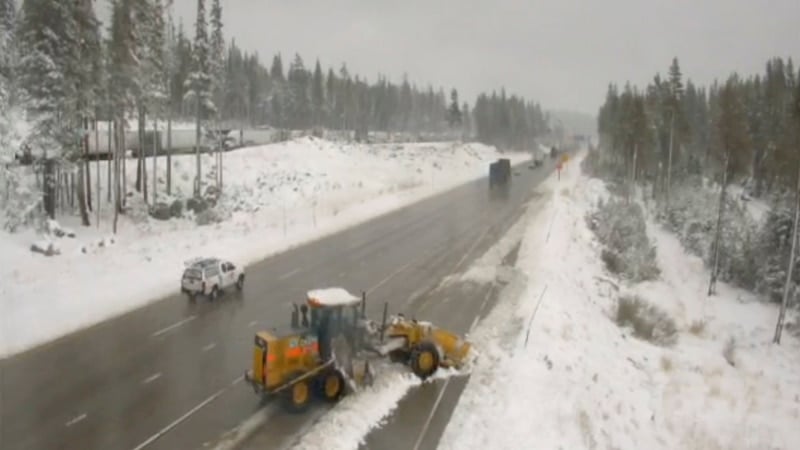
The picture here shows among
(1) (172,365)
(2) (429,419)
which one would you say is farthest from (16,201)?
(2) (429,419)

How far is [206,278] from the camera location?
2519 centimetres

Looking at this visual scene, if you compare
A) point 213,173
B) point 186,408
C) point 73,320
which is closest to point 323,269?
point 73,320

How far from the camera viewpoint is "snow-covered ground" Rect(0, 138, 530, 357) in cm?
2352

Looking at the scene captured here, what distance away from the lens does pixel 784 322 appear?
32.3m

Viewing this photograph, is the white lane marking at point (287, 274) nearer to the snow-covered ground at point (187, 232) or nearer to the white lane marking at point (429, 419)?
the snow-covered ground at point (187, 232)

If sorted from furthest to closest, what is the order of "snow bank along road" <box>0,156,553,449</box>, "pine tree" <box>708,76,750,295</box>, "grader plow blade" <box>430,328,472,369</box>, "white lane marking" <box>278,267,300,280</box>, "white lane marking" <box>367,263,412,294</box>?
1. "pine tree" <box>708,76,750,295</box>
2. "white lane marking" <box>278,267,300,280</box>
3. "white lane marking" <box>367,263,412,294</box>
4. "grader plow blade" <box>430,328,472,369</box>
5. "snow bank along road" <box>0,156,553,449</box>

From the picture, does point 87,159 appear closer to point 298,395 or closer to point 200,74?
point 200,74

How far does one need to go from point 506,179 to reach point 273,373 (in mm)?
66657

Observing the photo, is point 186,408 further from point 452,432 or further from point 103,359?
point 452,432

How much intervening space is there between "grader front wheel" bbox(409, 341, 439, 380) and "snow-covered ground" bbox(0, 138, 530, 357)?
38.6 feet

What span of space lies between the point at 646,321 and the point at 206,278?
18.7m

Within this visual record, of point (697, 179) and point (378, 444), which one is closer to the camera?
point (378, 444)

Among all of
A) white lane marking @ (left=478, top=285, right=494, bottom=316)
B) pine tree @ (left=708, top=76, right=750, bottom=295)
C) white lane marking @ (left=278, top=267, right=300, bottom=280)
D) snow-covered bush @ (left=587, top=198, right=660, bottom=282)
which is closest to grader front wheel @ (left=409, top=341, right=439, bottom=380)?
white lane marking @ (left=478, top=285, right=494, bottom=316)

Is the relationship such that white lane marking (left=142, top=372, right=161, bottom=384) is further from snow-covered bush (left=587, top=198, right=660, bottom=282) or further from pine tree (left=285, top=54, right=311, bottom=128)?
pine tree (left=285, top=54, right=311, bottom=128)
